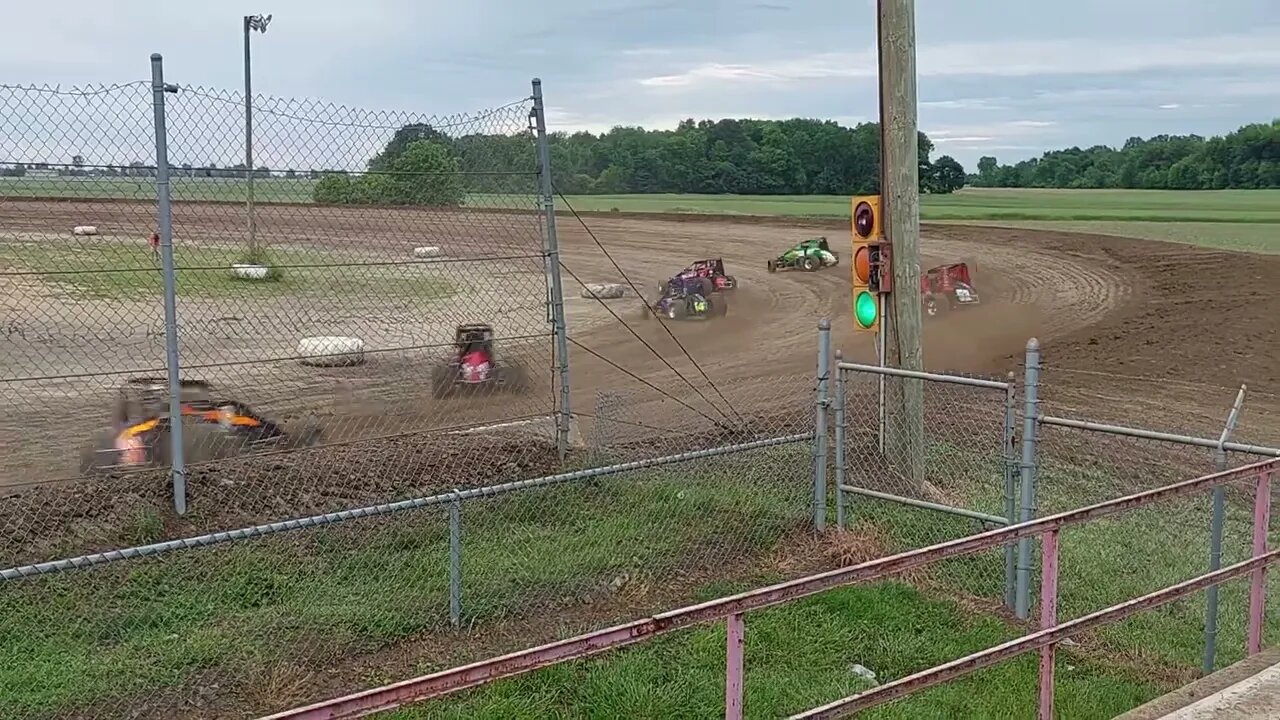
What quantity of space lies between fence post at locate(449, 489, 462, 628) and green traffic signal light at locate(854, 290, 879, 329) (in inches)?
163

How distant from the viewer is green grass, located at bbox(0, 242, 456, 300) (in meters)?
8.44

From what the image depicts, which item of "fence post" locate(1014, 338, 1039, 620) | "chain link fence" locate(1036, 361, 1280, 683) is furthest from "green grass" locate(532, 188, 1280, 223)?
"fence post" locate(1014, 338, 1039, 620)

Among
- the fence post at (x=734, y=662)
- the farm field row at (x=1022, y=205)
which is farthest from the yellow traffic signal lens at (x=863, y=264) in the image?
the farm field row at (x=1022, y=205)

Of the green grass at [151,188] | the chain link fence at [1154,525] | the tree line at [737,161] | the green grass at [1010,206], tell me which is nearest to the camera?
the chain link fence at [1154,525]

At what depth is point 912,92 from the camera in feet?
30.9

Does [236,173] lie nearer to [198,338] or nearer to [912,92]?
[912,92]

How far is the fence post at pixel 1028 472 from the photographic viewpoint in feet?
22.4

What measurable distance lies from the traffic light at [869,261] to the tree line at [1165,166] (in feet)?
171

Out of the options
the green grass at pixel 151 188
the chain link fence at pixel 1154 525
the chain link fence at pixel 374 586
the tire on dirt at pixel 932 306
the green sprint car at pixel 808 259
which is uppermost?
the green grass at pixel 151 188

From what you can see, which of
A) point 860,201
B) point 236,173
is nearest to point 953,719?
point 860,201

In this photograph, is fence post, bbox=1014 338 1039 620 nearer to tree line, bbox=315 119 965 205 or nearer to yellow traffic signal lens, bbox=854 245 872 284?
yellow traffic signal lens, bbox=854 245 872 284

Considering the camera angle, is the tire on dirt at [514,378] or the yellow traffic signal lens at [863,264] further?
the tire on dirt at [514,378]

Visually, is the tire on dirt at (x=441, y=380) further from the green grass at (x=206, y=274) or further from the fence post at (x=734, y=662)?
the fence post at (x=734, y=662)

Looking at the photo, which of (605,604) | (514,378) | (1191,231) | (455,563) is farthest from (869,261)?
(1191,231)
